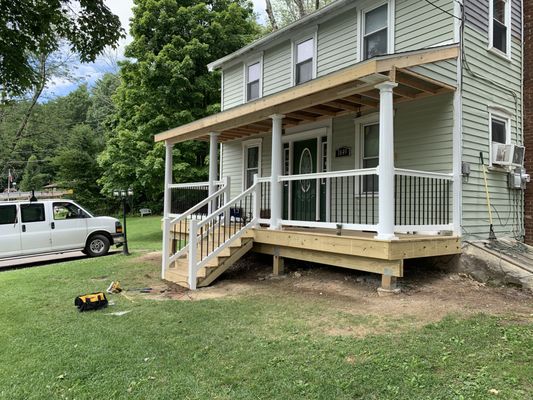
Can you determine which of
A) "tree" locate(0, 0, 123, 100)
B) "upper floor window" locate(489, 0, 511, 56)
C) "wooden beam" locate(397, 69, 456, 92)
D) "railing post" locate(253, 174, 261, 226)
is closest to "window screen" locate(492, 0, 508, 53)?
"upper floor window" locate(489, 0, 511, 56)

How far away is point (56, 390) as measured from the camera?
3.50m

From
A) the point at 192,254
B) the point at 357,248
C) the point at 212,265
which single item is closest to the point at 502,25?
the point at 357,248

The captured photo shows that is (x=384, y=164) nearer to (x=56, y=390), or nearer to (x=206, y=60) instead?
(x=56, y=390)

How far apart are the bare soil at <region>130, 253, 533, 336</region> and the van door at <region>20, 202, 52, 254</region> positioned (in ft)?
17.4

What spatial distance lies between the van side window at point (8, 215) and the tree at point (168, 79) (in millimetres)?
5787

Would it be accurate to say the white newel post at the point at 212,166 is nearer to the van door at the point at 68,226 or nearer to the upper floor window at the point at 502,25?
the van door at the point at 68,226

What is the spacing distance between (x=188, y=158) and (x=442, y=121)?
1210 centimetres

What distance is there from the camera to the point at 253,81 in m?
11.9

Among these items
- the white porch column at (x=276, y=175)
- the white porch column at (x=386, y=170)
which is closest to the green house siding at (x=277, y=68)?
the white porch column at (x=276, y=175)

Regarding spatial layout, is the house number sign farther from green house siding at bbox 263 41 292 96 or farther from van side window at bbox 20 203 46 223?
van side window at bbox 20 203 46 223

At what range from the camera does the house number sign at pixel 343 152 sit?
29.1 ft

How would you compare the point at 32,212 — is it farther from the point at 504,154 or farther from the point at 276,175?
the point at 504,154

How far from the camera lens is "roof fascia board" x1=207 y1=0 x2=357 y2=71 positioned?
896 centimetres

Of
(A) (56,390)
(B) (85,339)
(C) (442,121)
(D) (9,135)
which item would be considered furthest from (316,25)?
(D) (9,135)
